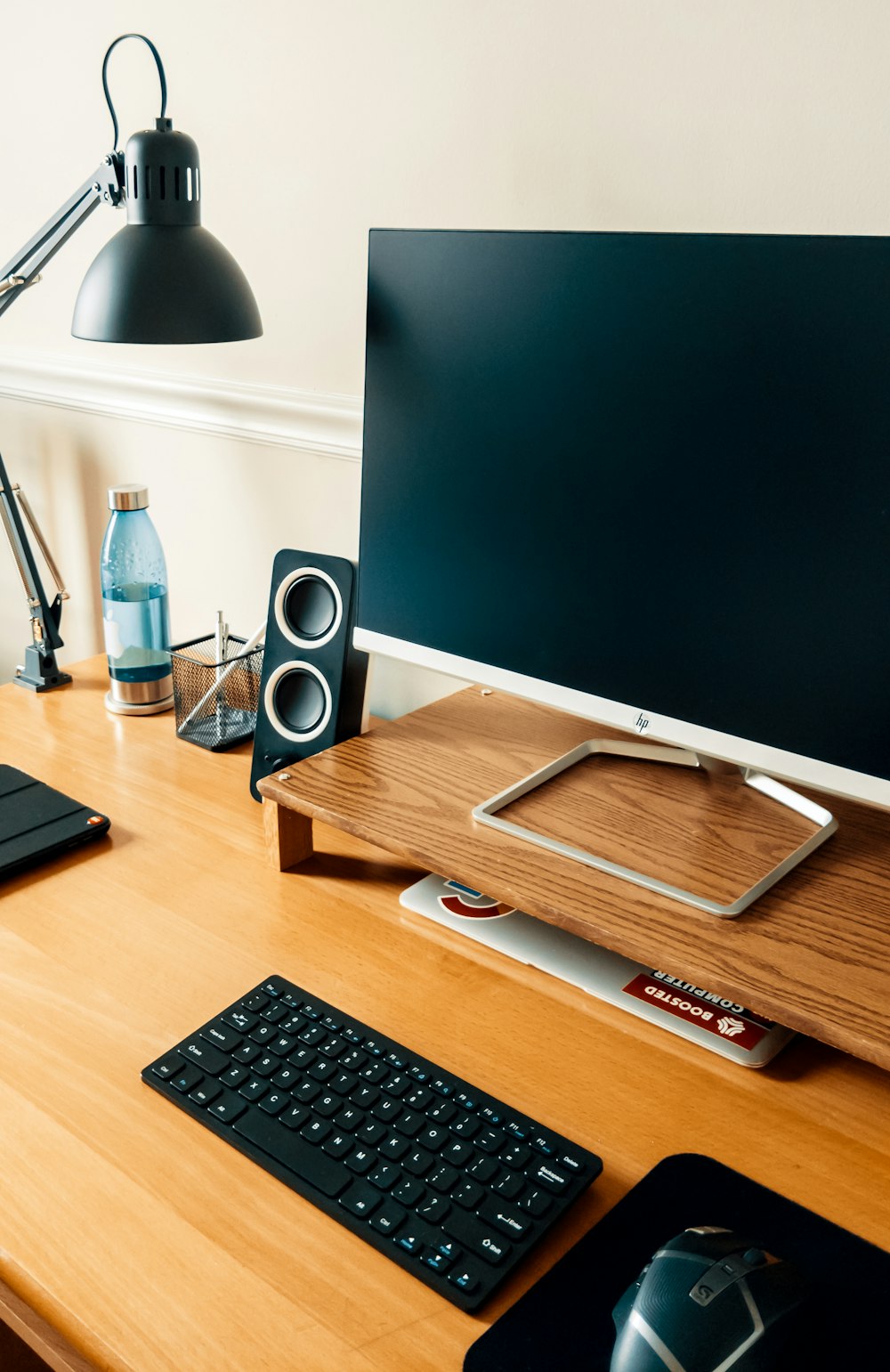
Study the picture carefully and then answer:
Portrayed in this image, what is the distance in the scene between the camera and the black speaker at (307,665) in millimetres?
1099

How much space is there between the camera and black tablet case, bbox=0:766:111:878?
1.03 metres

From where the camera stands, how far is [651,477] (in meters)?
0.84

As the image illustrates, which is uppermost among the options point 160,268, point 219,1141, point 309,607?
point 160,268

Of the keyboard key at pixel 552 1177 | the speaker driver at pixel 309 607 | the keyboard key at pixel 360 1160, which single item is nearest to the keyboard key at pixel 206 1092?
the keyboard key at pixel 360 1160

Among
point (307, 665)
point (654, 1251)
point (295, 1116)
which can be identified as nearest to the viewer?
point (654, 1251)

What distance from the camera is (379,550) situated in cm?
103

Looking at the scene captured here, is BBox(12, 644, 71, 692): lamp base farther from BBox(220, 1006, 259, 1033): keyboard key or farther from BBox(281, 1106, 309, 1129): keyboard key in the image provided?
BBox(281, 1106, 309, 1129): keyboard key

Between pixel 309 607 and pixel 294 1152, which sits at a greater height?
pixel 309 607

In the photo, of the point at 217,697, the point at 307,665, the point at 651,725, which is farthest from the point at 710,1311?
the point at 217,697

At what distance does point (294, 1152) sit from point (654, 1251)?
232 mm

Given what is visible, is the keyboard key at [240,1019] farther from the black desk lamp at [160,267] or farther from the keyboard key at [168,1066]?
the black desk lamp at [160,267]

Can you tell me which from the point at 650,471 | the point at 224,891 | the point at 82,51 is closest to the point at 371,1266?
the point at 224,891

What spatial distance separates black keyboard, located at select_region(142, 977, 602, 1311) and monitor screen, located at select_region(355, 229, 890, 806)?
322mm

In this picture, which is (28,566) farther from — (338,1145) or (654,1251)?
(654,1251)
